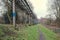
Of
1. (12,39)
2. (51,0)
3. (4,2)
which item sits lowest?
(12,39)

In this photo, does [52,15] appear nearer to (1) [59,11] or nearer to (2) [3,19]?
(1) [59,11]

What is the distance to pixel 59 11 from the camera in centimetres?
5750

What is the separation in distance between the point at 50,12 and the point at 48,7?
8.66 feet

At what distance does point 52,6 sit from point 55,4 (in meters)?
1.84

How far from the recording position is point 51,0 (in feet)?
194

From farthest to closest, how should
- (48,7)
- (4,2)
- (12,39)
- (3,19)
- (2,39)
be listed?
(48,7) → (3,19) → (4,2) → (12,39) → (2,39)

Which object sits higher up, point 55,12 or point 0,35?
point 55,12

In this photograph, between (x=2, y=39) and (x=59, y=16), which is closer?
(x=2, y=39)

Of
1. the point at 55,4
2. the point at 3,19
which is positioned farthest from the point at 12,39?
the point at 55,4

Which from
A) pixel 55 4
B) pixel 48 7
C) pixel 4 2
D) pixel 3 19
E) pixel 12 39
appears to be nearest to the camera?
pixel 12 39

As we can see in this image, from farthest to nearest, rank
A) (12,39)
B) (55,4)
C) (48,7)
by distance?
(48,7), (55,4), (12,39)

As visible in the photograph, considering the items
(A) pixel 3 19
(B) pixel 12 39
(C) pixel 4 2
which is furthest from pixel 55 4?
(B) pixel 12 39

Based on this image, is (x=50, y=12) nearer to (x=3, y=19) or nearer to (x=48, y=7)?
(x=48, y=7)

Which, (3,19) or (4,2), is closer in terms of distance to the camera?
(4,2)
